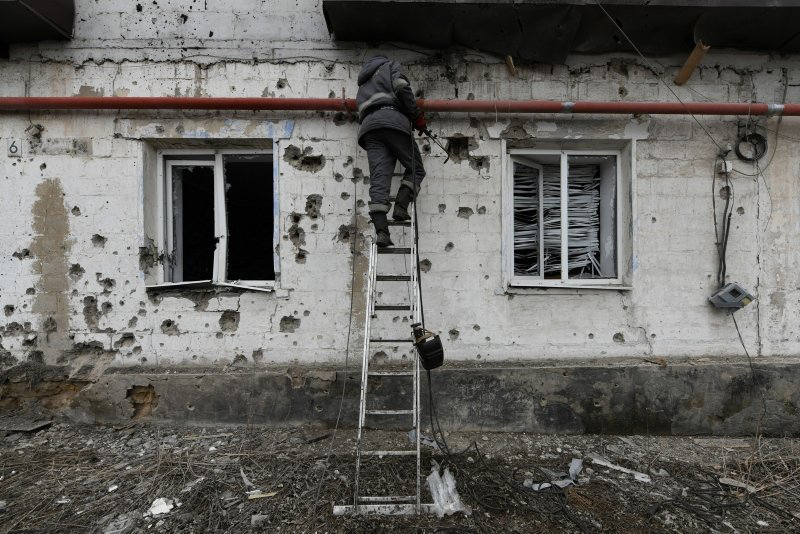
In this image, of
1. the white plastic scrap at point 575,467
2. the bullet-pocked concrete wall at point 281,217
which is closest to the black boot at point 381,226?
the bullet-pocked concrete wall at point 281,217

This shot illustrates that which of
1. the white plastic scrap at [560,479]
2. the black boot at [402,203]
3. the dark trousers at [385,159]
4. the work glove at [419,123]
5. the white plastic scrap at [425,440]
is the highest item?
the work glove at [419,123]

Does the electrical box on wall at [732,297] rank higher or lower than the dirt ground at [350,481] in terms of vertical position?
higher

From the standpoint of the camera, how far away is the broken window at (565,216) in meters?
3.99

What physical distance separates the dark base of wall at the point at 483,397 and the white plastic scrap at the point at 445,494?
703 mm

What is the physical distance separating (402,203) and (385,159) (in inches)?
14.7

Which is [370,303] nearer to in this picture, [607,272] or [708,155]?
[607,272]

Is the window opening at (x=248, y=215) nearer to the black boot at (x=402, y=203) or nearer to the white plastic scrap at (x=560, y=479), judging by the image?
the black boot at (x=402, y=203)

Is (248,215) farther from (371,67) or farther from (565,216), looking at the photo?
(565,216)

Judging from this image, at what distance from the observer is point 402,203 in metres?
3.26

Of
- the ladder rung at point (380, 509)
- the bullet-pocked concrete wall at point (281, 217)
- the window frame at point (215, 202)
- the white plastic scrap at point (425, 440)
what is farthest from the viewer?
the window frame at point (215, 202)

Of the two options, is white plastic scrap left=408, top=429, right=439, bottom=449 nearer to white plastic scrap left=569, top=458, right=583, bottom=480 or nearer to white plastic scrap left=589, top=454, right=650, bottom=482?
white plastic scrap left=569, top=458, right=583, bottom=480

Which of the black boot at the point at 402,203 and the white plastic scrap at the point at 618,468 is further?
the black boot at the point at 402,203

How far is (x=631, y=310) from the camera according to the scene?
3.83m

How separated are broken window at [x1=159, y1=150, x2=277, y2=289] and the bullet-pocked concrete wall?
0.24 metres
